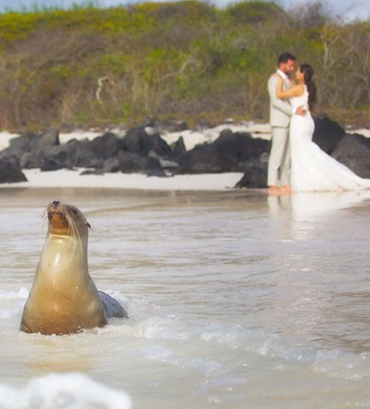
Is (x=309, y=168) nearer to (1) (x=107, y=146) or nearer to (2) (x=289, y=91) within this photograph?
(2) (x=289, y=91)

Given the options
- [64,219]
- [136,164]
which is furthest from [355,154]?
[64,219]

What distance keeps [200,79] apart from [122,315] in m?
29.3

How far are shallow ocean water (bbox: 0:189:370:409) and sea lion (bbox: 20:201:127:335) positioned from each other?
2.7 inches

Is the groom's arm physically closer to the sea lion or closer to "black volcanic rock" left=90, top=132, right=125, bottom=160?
"black volcanic rock" left=90, top=132, right=125, bottom=160

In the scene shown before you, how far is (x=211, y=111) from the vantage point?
30734 mm

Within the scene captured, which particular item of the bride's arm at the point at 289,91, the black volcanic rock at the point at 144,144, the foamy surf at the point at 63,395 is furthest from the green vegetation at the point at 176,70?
the foamy surf at the point at 63,395

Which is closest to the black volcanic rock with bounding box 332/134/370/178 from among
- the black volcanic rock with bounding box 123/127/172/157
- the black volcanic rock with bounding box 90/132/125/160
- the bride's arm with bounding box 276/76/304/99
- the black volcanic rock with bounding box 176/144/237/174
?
the black volcanic rock with bounding box 176/144/237/174

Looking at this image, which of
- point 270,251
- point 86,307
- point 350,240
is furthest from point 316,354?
point 350,240

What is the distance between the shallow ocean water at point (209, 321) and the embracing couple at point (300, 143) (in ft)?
13.8

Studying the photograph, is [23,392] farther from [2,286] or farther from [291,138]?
[291,138]

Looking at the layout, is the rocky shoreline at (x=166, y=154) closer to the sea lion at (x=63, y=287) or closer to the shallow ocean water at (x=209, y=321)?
the shallow ocean water at (x=209, y=321)

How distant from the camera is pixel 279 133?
15422 mm

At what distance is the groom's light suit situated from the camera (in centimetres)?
1512

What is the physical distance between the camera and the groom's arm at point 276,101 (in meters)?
15.1
